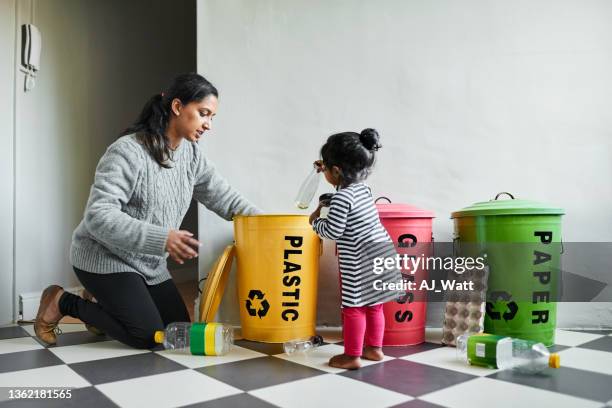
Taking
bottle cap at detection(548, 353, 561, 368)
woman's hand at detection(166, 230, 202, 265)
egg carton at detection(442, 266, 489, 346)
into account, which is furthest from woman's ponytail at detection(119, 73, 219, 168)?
bottle cap at detection(548, 353, 561, 368)

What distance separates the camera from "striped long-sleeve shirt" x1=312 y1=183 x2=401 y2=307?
1.73 m

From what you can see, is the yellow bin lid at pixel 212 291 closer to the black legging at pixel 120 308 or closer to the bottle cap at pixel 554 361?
the black legging at pixel 120 308

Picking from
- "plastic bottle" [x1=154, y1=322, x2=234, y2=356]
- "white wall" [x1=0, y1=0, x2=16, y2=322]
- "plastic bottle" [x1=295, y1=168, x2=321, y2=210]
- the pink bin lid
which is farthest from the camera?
"white wall" [x1=0, y1=0, x2=16, y2=322]

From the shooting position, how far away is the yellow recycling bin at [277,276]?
2.08m

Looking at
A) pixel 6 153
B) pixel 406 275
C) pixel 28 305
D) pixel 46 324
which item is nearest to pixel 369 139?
pixel 406 275

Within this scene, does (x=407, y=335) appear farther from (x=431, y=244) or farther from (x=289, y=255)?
(x=289, y=255)

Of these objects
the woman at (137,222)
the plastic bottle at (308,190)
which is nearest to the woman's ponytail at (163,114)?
the woman at (137,222)

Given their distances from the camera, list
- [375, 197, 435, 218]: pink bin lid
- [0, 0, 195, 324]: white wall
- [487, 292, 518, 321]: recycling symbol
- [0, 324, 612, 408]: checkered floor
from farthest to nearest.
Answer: [0, 0, 195, 324]: white wall, [375, 197, 435, 218]: pink bin lid, [487, 292, 518, 321]: recycling symbol, [0, 324, 612, 408]: checkered floor

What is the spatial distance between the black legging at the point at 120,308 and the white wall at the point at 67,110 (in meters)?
0.74

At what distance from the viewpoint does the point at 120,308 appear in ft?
6.35

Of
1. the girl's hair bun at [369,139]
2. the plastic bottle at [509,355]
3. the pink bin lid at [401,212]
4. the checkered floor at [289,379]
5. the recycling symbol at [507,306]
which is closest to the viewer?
the checkered floor at [289,379]

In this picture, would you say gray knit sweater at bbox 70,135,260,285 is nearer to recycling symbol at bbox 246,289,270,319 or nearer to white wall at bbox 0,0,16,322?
recycling symbol at bbox 246,289,270,319

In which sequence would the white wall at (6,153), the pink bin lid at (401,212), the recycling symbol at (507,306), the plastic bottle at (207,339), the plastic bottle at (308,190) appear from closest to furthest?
the plastic bottle at (207,339), the recycling symbol at (507,306), the pink bin lid at (401,212), the plastic bottle at (308,190), the white wall at (6,153)

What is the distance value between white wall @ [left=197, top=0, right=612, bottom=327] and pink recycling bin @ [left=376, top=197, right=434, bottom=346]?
0.32 m
